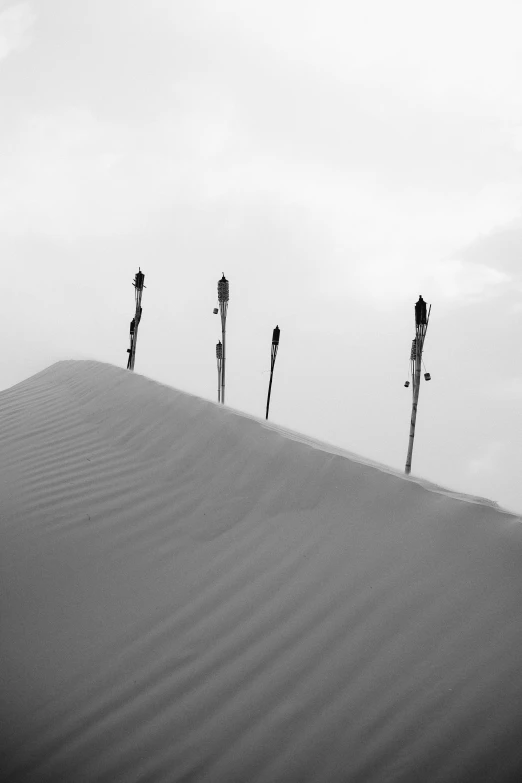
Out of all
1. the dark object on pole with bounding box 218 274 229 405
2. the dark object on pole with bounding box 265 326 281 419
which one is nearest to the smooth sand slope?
the dark object on pole with bounding box 218 274 229 405

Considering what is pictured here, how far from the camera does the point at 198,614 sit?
273cm

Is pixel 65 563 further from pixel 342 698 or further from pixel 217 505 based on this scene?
pixel 342 698

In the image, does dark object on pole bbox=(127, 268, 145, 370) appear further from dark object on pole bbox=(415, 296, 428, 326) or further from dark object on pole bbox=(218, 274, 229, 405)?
dark object on pole bbox=(415, 296, 428, 326)

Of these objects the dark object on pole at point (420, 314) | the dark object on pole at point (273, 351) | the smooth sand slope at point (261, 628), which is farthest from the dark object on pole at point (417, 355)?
the smooth sand slope at point (261, 628)

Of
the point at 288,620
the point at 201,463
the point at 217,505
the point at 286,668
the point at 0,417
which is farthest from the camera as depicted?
the point at 0,417

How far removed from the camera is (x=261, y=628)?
2.60 m

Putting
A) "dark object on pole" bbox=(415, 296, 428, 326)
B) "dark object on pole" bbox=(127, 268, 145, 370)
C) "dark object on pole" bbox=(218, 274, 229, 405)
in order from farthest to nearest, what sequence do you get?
"dark object on pole" bbox=(127, 268, 145, 370) < "dark object on pole" bbox=(218, 274, 229, 405) < "dark object on pole" bbox=(415, 296, 428, 326)

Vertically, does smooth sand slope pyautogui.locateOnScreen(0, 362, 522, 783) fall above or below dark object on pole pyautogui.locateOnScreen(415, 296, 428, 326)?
below

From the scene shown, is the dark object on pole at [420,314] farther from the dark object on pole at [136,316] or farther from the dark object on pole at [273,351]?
the dark object on pole at [136,316]

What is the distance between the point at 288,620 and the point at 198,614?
0.45 m

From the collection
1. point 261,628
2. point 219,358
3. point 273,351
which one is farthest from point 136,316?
point 261,628

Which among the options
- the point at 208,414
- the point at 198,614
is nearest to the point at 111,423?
the point at 208,414

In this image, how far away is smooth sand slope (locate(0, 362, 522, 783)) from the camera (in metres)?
2.08

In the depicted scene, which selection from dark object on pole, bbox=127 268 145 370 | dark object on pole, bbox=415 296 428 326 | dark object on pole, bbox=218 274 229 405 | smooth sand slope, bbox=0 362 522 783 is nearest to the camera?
smooth sand slope, bbox=0 362 522 783
